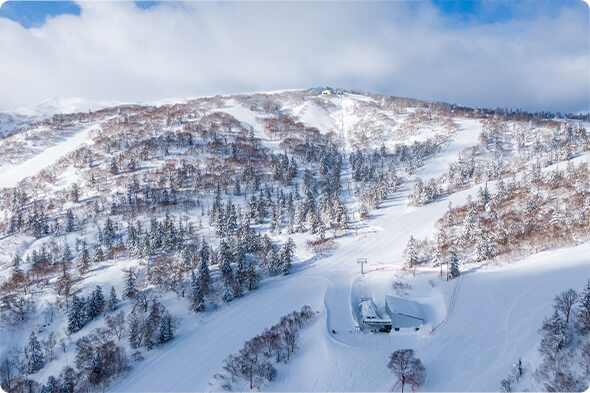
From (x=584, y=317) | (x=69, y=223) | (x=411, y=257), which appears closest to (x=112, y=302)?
(x=69, y=223)

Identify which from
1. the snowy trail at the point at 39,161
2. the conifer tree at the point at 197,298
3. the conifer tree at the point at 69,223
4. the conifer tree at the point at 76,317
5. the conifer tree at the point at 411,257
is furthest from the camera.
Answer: the snowy trail at the point at 39,161

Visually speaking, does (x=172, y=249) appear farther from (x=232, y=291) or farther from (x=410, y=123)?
(x=410, y=123)

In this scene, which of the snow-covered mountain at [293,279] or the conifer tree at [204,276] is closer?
the snow-covered mountain at [293,279]

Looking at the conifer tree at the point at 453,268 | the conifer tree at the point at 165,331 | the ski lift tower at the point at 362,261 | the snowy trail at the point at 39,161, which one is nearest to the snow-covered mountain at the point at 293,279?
the conifer tree at the point at 165,331

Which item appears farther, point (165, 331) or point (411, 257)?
point (411, 257)

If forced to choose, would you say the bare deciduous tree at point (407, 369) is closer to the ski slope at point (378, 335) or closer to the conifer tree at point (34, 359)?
the ski slope at point (378, 335)

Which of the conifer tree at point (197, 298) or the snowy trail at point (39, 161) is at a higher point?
the snowy trail at point (39, 161)

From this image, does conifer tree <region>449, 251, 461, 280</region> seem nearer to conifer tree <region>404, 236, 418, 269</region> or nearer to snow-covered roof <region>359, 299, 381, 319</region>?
conifer tree <region>404, 236, 418, 269</region>

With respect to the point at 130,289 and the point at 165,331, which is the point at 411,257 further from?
the point at 130,289
